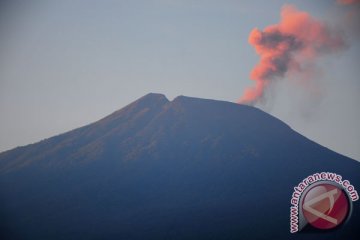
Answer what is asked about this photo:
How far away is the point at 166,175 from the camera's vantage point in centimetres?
9612

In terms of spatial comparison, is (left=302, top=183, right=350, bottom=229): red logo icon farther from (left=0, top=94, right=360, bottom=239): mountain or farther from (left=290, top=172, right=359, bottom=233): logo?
(left=0, top=94, right=360, bottom=239): mountain

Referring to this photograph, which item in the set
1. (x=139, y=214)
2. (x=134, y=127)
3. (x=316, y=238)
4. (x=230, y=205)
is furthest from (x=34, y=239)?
(x=134, y=127)

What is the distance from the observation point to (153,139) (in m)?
110

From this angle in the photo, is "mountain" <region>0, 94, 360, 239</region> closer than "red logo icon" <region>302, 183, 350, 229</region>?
No

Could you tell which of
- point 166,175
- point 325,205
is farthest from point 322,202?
point 166,175

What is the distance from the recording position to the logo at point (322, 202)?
5019cm

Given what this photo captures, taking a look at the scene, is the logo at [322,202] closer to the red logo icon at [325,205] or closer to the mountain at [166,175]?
the red logo icon at [325,205]

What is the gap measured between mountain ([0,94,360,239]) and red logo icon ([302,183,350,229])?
48.4 feet

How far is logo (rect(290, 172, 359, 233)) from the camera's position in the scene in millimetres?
50188

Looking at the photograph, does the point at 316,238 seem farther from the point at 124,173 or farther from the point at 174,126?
the point at 174,126

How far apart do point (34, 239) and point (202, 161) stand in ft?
124

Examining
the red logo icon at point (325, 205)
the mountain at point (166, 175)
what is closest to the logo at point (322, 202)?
the red logo icon at point (325, 205)

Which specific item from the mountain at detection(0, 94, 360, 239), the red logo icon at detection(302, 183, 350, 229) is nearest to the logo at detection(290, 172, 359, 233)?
the red logo icon at detection(302, 183, 350, 229)

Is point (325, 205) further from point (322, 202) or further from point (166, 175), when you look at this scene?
point (166, 175)
